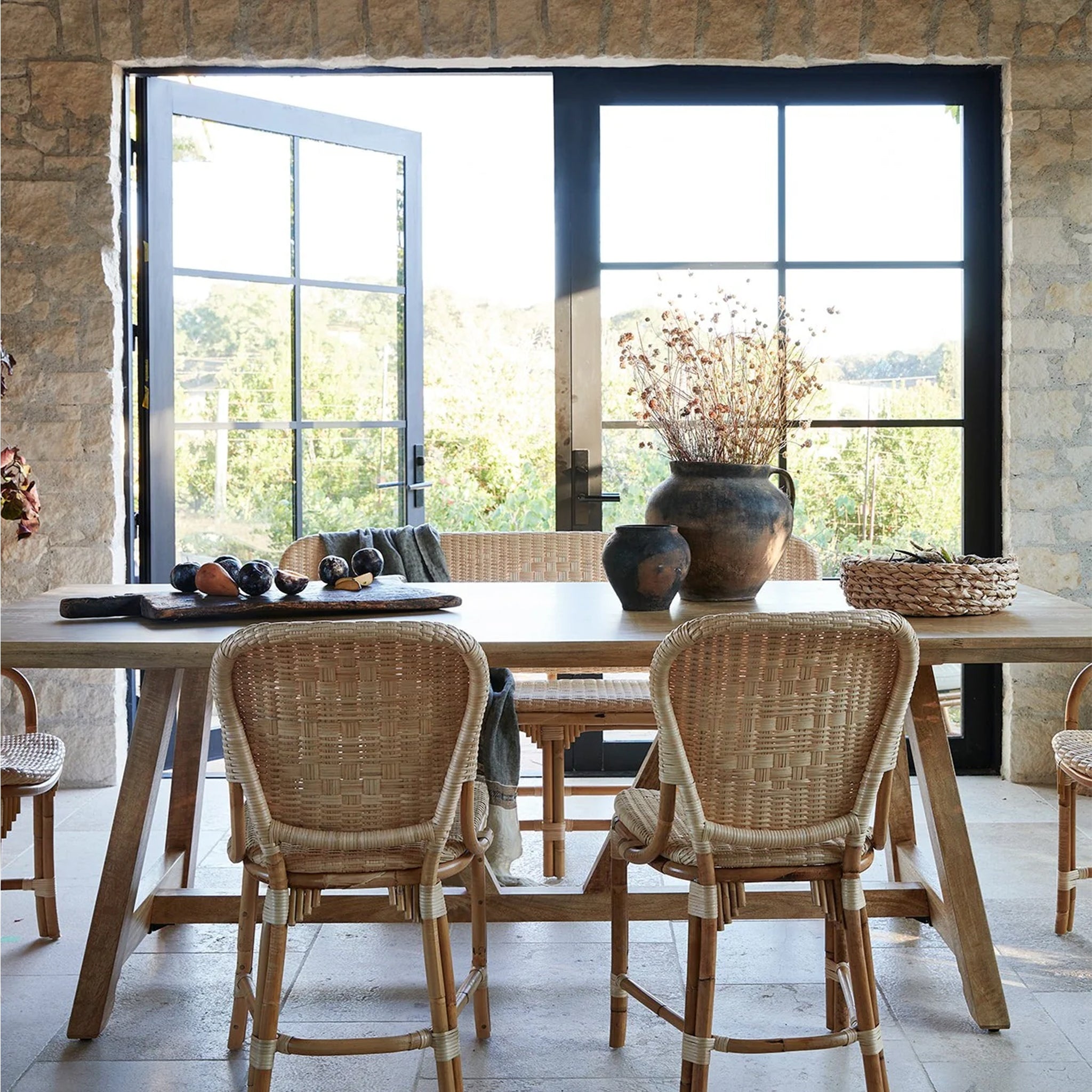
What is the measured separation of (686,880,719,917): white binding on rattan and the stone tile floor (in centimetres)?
46

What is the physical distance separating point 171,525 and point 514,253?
19.4 ft

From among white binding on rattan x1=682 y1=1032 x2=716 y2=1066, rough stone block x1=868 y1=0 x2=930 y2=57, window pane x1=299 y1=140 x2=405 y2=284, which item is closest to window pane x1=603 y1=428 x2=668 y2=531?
window pane x1=299 y1=140 x2=405 y2=284

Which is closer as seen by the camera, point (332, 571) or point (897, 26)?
point (332, 571)

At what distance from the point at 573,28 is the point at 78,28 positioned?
158 centimetres

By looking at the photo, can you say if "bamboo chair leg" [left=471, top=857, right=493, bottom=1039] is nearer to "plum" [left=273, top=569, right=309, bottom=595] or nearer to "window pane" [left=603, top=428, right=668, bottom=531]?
"plum" [left=273, top=569, right=309, bottom=595]

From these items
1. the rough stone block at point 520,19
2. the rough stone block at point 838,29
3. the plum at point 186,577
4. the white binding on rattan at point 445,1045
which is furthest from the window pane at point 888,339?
the white binding on rattan at point 445,1045

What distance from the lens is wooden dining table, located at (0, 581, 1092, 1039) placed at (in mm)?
2387

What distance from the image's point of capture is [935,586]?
2.63 metres

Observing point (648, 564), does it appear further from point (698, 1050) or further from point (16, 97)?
point (16, 97)

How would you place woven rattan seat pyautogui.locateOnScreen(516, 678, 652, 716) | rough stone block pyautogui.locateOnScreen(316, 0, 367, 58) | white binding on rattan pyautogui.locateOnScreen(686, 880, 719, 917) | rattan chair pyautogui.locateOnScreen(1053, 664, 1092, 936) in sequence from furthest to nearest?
rough stone block pyautogui.locateOnScreen(316, 0, 367, 58), woven rattan seat pyautogui.locateOnScreen(516, 678, 652, 716), rattan chair pyautogui.locateOnScreen(1053, 664, 1092, 936), white binding on rattan pyautogui.locateOnScreen(686, 880, 719, 917)

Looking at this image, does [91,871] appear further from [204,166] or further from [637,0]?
[637,0]

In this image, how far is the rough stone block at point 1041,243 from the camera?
169 inches

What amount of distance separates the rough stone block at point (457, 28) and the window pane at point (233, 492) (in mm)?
1380

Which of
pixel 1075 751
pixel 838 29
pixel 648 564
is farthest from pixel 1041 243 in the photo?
pixel 648 564
